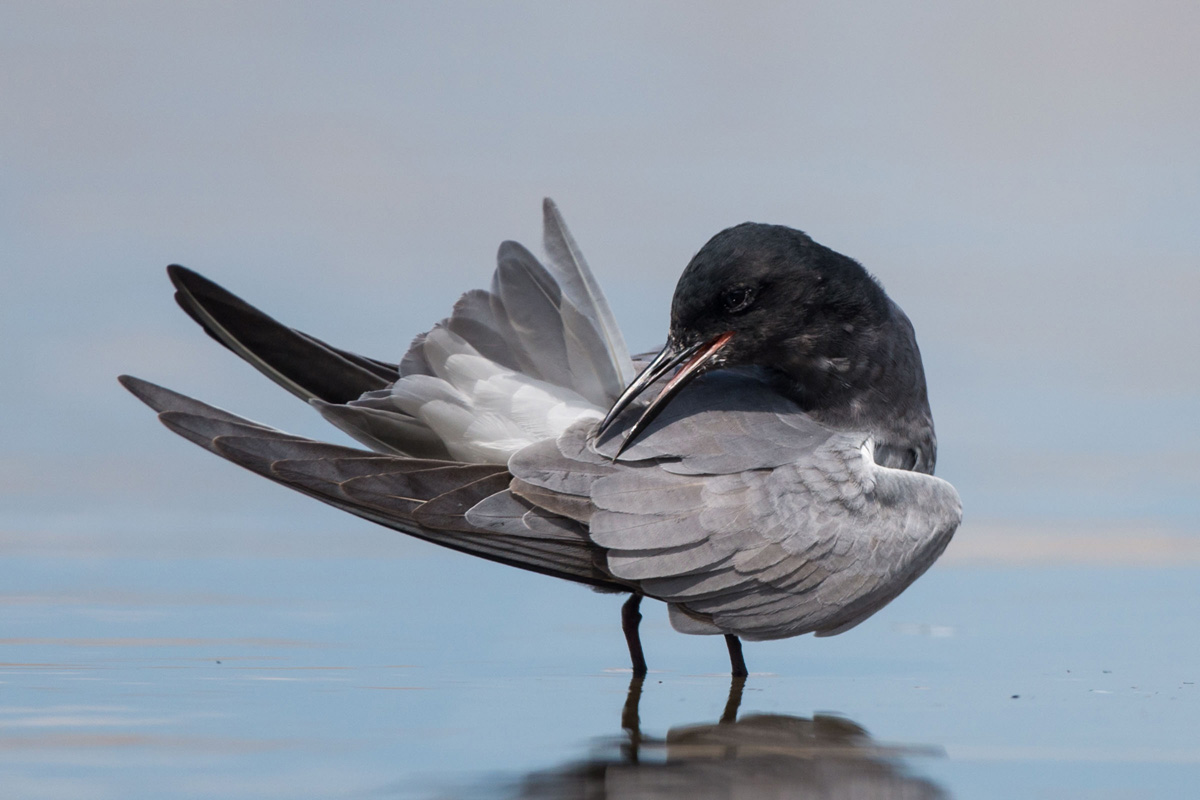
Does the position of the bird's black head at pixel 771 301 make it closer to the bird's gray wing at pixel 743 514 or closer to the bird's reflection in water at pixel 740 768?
the bird's gray wing at pixel 743 514

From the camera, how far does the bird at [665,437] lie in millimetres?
3922

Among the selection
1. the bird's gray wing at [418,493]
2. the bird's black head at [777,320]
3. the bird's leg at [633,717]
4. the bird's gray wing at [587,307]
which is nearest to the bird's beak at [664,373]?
the bird's black head at [777,320]

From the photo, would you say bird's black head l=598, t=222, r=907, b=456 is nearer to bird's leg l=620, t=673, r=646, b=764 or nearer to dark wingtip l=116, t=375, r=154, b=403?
bird's leg l=620, t=673, r=646, b=764

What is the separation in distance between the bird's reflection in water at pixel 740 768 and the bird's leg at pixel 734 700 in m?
0.08

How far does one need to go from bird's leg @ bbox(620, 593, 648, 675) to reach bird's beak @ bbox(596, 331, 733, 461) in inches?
33.3

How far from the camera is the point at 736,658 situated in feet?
15.1

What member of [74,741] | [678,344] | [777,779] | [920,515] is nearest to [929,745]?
[777,779]

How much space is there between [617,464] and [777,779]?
1.15m

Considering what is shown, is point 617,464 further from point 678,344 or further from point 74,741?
point 74,741

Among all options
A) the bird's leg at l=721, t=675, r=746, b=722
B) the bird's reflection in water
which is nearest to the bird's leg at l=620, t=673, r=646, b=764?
the bird's reflection in water

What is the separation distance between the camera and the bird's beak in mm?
3969

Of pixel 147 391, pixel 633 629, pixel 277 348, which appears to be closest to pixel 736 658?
pixel 633 629

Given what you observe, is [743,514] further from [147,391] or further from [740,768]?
[147,391]

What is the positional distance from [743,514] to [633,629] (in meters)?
0.91
